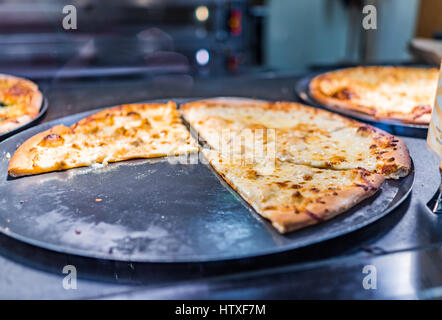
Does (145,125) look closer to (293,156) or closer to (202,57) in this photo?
(293,156)

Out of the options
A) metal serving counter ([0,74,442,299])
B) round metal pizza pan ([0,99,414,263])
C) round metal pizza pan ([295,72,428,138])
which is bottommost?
metal serving counter ([0,74,442,299])

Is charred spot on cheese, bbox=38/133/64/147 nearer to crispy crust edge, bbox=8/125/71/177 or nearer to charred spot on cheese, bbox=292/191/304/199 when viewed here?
crispy crust edge, bbox=8/125/71/177

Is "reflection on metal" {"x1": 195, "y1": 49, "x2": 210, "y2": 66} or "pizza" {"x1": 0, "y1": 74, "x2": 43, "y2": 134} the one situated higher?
"reflection on metal" {"x1": 195, "y1": 49, "x2": 210, "y2": 66}

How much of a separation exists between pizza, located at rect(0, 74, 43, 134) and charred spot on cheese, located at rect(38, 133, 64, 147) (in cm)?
21

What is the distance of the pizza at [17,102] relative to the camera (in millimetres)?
1795

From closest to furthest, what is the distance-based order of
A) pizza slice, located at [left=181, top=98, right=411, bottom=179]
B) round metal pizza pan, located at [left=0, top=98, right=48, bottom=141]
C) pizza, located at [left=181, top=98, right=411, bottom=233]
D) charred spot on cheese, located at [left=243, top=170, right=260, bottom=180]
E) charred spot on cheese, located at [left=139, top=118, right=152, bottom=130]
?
pizza, located at [left=181, top=98, right=411, bottom=233]
charred spot on cheese, located at [left=243, top=170, right=260, bottom=180]
pizza slice, located at [left=181, top=98, right=411, bottom=179]
round metal pizza pan, located at [left=0, top=98, right=48, bottom=141]
charred spot on cheese, located at [left=139, top=118, right=152, bottom=130]

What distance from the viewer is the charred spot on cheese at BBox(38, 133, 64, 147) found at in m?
1.58

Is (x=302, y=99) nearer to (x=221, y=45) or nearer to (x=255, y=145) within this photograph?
Answer: (x=255, y=145)

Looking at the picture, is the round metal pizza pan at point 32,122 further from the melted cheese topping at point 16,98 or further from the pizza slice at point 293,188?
the pizza slice at point 293,188

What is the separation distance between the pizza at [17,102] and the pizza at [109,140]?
0.19m

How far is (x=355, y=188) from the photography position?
4.03 ft

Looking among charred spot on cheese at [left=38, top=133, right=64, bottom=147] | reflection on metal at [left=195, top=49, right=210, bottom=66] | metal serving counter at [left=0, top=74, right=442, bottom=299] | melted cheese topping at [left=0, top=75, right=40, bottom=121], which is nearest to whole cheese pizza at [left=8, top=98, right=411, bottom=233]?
charred spot on cheese at [left=38, top=133, right=64, bottom=147]

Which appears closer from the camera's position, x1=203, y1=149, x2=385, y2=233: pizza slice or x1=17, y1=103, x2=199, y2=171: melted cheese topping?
x1=203, y1=149, x2=385, y2=233: pizza slice
